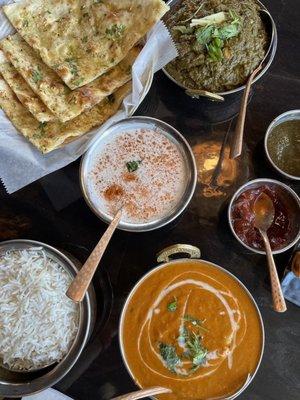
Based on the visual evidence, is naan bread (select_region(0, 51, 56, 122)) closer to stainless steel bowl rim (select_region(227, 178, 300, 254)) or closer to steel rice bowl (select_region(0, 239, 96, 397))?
steel rice bowl (select_region(0, 239, 96, 397))

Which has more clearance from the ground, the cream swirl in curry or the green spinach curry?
the green spinach curry

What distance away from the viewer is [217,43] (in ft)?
9.66

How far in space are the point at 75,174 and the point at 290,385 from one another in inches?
61.0

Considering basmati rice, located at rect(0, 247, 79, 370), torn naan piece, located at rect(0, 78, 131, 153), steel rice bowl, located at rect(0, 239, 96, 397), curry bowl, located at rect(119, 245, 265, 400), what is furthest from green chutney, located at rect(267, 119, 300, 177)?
basmati rice, located at rect(0, 247, 79, 370)

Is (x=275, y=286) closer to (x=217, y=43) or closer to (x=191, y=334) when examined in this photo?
(x=191, y=334)

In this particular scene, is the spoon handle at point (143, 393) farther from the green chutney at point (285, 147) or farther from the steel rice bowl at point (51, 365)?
the green chutney at point (285, 147)

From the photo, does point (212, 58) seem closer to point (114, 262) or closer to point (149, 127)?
point (149, 127)

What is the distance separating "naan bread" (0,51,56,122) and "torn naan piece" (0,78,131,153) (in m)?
0.04

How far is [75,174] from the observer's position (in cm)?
309

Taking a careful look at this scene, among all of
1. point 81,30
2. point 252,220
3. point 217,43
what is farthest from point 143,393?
point 81,30

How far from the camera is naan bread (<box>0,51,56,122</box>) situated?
2949 millimetres

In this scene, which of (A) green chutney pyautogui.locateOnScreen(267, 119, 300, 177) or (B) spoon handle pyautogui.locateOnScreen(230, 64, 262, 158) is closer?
(B) spoon handle pyautogui.locateOnScreen(230, 64, 262, 158)

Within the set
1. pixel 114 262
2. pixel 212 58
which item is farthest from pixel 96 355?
pixel 212 58

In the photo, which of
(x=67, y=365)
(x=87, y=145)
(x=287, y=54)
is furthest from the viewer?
(x=287, y=54)
